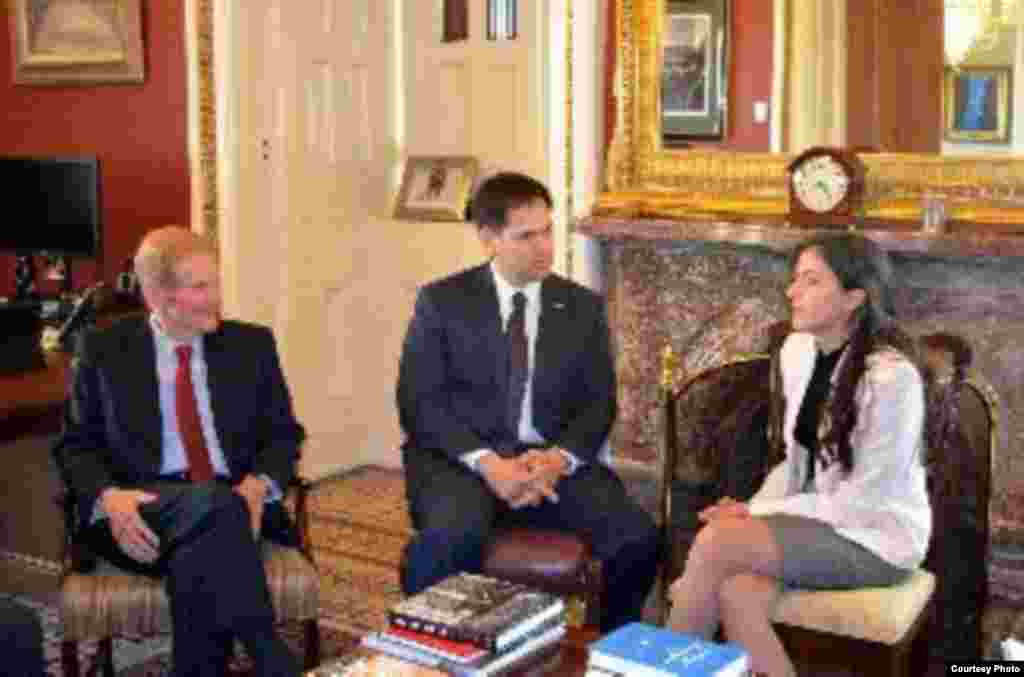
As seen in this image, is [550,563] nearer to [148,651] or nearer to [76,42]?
[148,651]

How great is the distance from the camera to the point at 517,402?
3.38 metres

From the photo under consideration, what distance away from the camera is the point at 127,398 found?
10.1ft

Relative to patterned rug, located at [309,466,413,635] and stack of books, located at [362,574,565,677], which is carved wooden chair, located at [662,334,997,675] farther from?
patterned rug, located at [309,466,413,635]

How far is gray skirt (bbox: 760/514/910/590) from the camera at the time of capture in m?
2.81

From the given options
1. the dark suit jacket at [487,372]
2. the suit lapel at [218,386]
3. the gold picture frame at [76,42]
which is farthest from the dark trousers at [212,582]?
the gold picture frame at [76,42]

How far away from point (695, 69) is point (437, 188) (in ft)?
4.14

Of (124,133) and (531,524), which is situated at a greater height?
(124,133)

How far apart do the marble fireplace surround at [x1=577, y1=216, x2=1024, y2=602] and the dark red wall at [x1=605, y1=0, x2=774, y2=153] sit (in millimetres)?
311

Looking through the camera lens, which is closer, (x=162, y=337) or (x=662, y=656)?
(x=662, y=656)

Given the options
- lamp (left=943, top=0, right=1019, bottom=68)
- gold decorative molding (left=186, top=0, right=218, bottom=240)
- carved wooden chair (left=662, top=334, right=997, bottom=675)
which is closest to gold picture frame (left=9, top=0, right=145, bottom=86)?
gold decorative molding (left=186, top=0, right=218, bottom=240)

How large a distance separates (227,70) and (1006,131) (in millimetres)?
2539

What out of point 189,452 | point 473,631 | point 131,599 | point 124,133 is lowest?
point 131,599

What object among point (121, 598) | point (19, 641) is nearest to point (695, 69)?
point (121, 598)

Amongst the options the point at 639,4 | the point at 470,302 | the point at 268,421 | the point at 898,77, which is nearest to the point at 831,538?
the point at 470,302
